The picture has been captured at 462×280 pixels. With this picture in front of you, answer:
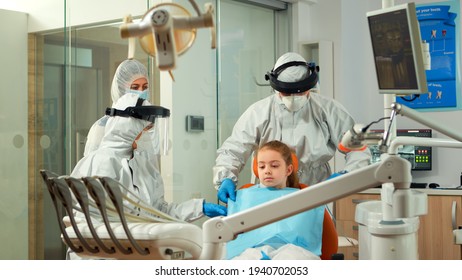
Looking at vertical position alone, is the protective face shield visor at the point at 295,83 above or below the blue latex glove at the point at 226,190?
above

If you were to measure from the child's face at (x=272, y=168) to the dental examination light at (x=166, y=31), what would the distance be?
5.39 ft

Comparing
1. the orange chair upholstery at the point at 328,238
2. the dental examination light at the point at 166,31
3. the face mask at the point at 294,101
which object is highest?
the dental examination light at the point at 166,31

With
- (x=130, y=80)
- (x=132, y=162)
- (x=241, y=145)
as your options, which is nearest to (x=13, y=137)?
(x=130, y=80)

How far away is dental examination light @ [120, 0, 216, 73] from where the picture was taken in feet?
4.62

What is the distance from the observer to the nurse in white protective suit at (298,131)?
144 inches

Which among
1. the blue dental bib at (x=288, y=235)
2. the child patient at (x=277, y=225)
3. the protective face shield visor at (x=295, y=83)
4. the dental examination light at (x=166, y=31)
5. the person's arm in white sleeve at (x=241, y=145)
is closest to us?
the dental examination light at (x=166, y=31)

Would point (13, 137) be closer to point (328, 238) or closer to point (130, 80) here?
point (130, 80)

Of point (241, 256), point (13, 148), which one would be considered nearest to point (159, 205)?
point (241, 256)

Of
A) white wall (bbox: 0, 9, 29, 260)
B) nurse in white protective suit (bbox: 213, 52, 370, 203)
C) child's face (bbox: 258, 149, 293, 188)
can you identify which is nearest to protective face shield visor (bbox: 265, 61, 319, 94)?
nurse in white protective suit (bbox: 213, 52, 370, 203)

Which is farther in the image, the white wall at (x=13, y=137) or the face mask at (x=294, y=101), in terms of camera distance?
the white wall at (x=13, y=137)

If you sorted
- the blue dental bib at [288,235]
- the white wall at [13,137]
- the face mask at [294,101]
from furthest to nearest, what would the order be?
1. the white wall at [13,137]
2. the face mask at [294,101]
3. the blue dental bib at [288,235]

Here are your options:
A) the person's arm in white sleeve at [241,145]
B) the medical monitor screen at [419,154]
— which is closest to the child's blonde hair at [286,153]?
the person's arm in white sleeve at [241,145]

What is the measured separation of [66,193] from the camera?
66.4 inches

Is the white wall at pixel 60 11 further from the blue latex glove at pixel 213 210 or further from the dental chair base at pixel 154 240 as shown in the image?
the dental chair base at pixel 154 240
